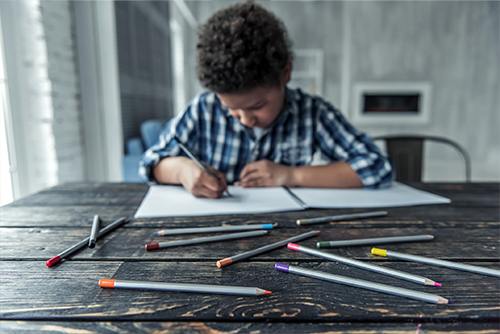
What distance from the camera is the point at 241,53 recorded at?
0.81 meters

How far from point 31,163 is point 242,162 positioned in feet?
3.77

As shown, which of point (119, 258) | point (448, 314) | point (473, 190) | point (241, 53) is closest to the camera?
point (448, 314)

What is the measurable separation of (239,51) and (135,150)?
1.61m

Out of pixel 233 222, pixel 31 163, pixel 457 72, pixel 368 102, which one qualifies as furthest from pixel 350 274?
pixel 457 72

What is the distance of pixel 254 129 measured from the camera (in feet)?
3.74

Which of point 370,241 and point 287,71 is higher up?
point 287,71

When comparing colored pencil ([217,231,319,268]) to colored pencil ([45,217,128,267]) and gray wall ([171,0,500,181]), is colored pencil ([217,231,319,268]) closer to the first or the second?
colored pencil ([45,217,128,267])

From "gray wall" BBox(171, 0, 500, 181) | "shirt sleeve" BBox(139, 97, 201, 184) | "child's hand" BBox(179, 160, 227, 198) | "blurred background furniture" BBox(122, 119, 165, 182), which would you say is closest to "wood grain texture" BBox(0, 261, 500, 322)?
"child's hand" BBox(179, 160, 227, 198)

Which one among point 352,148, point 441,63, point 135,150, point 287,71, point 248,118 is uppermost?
point 441,63

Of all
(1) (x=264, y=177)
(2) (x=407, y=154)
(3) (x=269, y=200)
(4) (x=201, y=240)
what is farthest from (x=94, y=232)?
(2) (x=407, y=154)

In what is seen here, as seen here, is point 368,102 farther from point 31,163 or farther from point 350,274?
point 350,274

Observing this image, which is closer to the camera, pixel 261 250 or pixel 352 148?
pixel 261 250

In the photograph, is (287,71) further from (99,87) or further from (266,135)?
(99,87)

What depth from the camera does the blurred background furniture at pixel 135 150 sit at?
2.05m
